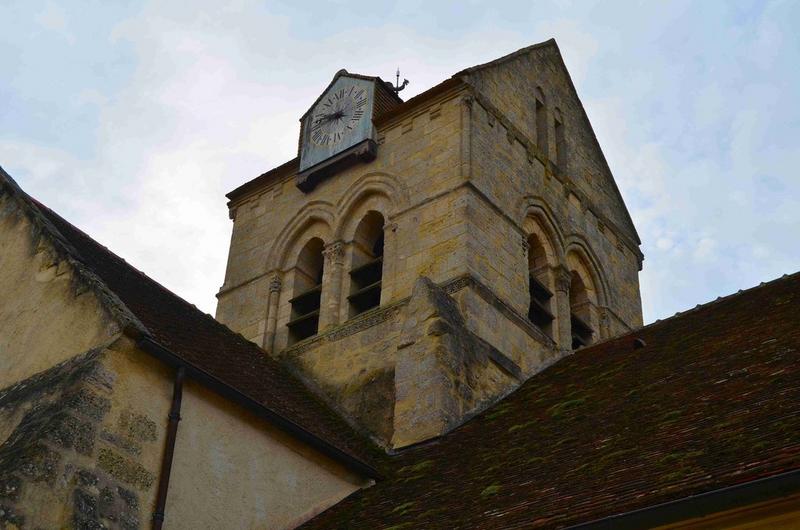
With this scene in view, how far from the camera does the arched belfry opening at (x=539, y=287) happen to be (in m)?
14.5

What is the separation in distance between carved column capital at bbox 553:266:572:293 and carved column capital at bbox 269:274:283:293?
3.93 metres

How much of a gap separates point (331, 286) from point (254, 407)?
4.99 metres

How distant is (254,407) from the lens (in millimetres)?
10000

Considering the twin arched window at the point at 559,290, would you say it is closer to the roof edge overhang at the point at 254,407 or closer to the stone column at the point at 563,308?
the stone column at the point at 563,308

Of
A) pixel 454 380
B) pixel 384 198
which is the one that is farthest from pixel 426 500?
pixel 384 198

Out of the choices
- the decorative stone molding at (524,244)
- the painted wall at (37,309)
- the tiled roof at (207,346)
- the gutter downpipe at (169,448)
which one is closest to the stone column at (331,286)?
the tiled roof at (207,346)

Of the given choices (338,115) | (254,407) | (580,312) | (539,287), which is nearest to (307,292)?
(338,115)

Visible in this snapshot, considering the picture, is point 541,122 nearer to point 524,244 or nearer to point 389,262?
point 524,244

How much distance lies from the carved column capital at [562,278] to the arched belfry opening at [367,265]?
8.05ft

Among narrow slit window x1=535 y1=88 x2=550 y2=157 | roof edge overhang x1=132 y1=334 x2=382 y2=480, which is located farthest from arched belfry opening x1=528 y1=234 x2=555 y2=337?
roof edge overhang x1=132 y1=334 x2=382 y2=480

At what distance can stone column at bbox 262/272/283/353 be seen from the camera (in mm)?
15039

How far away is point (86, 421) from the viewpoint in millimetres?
8516

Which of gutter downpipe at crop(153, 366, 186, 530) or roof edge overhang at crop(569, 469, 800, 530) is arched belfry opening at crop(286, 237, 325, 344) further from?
roof edge overhang at crop(569, 469, 800, 530)

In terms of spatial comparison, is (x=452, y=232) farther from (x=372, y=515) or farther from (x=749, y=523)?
(x=749, y=523)
